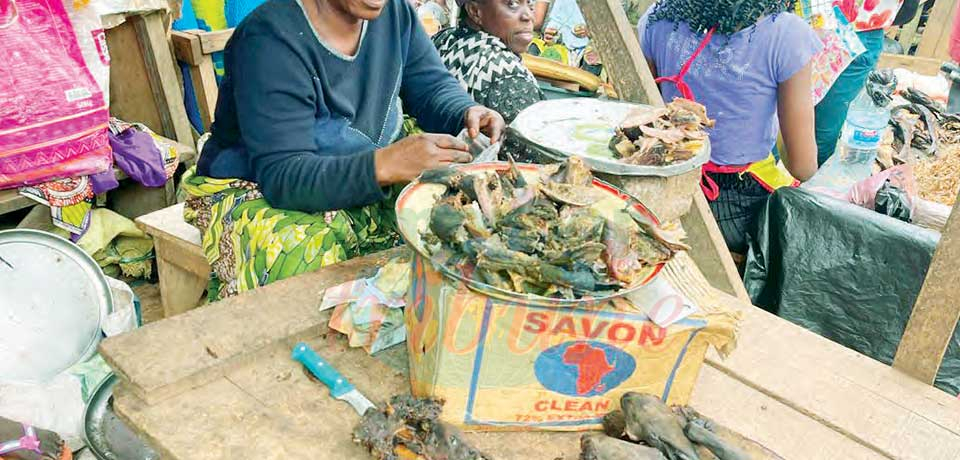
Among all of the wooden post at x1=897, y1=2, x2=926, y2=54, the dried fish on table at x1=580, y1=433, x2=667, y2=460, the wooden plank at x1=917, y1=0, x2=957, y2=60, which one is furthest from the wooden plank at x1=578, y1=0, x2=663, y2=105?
the wooden post at x1=897, y1=2, x2=926, y2=54

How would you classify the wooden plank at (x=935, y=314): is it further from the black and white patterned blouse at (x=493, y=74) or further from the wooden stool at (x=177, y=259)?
the wooden stool at (x=177, y=259)

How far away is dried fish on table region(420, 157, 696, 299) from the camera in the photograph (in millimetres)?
1073

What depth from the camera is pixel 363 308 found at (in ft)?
4.71

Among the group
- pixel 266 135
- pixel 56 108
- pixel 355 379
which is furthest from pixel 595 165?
pixel 56 108

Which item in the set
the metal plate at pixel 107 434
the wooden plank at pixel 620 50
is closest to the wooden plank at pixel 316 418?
the metal plate at pixel 107 434

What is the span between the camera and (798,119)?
2.77 metres

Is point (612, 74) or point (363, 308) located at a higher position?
point (612, 74)

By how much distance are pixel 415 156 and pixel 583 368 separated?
659 millimetres

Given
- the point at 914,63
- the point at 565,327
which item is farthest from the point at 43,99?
the point at 914,63

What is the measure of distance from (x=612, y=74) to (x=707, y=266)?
71cm

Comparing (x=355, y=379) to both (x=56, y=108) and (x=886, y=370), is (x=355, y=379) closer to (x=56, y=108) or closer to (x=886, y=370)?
(x=886, y=370)

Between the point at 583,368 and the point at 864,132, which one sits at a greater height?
the point at 583,368

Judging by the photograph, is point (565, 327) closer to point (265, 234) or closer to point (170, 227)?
point (265, 234)

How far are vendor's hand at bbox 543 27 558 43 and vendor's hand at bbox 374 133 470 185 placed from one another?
428 cm
